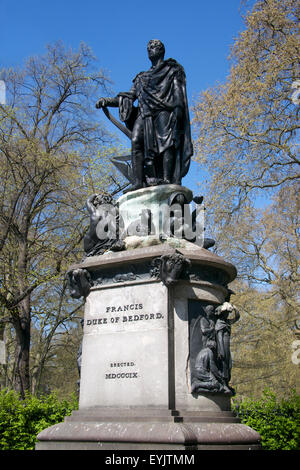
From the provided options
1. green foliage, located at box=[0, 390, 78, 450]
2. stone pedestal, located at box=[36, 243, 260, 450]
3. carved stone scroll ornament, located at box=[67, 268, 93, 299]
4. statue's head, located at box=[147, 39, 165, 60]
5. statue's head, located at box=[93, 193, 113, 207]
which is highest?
statue's head, located at box=[147, 39, 165, 60]

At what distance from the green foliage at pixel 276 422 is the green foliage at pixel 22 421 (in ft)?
12.4

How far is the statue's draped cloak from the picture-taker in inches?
324

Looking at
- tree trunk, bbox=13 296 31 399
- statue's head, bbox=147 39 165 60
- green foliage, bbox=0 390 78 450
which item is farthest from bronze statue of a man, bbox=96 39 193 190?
tree trunk, bbox=13 296 31 399

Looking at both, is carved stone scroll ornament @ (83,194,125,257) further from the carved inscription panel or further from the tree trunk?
the tree trunk

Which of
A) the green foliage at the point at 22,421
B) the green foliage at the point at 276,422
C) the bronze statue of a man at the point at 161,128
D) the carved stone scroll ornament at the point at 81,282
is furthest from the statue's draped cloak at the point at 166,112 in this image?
the green foliage at the point at 22,421

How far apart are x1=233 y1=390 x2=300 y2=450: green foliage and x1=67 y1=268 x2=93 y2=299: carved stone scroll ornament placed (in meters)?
4.02

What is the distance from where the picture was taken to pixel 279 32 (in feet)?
60.1

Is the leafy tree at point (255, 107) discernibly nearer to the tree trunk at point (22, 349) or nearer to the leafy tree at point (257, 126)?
the leafy tree at point (257, 126)

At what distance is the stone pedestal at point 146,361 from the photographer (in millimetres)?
5918

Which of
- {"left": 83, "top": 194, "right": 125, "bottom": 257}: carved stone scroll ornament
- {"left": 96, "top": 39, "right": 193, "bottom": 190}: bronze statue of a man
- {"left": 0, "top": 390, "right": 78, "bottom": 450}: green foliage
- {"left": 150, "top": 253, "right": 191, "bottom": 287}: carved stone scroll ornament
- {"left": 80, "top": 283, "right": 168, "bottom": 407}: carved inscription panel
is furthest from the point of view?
{"left": 0, "top": 390, "right": 78, "bottom": 450}: green foliage

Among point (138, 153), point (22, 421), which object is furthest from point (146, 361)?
point (22, 421)

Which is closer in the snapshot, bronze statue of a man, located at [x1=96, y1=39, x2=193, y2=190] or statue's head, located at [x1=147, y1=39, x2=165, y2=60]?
bronze statue of a man, located at [x1=96, y1=39, x2=193, y2=190]

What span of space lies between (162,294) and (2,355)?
676 inches
